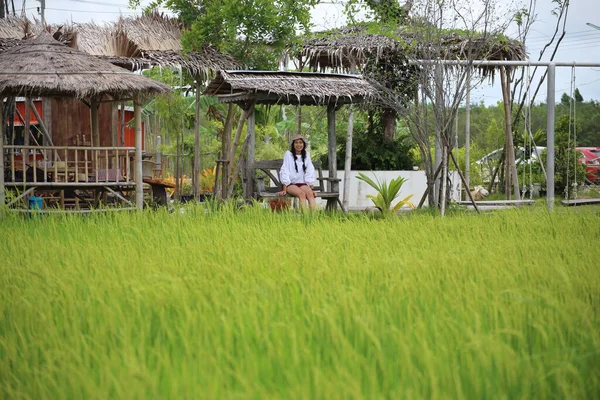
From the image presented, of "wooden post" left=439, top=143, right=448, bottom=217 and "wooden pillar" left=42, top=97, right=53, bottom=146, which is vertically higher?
"wooden pillar" left=42, top=97, right=53, bottom=146

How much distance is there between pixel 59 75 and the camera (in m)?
10.1

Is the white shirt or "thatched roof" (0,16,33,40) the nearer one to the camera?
the white shirt

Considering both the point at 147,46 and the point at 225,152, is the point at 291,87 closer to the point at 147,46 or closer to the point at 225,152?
the point at 147,46

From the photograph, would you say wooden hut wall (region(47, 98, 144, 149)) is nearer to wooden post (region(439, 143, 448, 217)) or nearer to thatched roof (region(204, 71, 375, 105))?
thatched roof (region(204, 71, 375, 105))

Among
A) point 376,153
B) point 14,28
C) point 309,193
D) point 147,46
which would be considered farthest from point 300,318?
point 14,28

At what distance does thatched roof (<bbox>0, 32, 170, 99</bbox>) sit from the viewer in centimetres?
993

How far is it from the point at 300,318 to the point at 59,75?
7.43 metres

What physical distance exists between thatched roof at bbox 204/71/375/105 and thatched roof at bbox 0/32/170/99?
1012 millimetres

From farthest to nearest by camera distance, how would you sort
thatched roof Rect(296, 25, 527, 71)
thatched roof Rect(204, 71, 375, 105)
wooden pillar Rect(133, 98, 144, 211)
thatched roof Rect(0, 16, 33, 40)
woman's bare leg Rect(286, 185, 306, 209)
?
1. thatched roof Rect(0, 16, 33, 40)
2. thatched roof Rect(296, 25, 527, 71)
3. wooden pillar Rect(133, 98, 144, 211)
4. thatched roof Rect(204, 71, 375, 105)
5. woman's bare leg Rect(286, 185, 306, 209)

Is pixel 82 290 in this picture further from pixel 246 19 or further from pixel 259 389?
pixel 246 19

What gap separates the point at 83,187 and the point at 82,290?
6168 millimetres

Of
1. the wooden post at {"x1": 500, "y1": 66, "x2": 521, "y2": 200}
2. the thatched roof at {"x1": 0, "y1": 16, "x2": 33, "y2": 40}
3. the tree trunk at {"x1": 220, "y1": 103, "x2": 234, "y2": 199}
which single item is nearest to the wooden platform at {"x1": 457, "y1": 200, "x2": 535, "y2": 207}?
the wooden post at {"x1": 500, "y1": 66, "x2": 521, "y2": 200}

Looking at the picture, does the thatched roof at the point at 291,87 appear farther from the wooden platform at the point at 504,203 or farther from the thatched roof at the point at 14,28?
the thatched roof at the point at 14,28

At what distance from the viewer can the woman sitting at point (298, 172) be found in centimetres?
983
